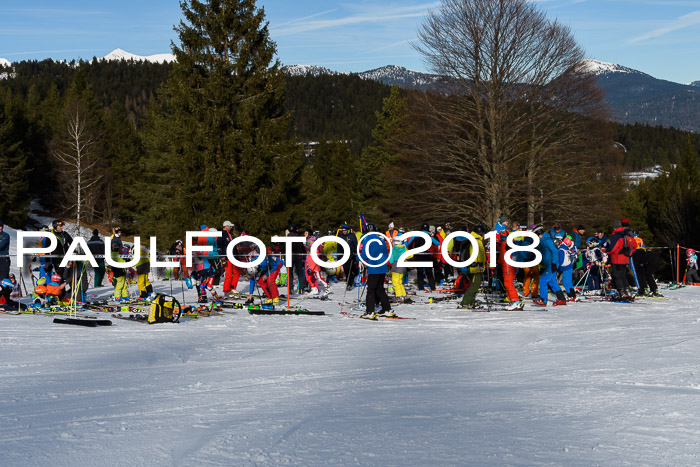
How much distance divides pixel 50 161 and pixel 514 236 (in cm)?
5613

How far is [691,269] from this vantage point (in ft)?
69.2

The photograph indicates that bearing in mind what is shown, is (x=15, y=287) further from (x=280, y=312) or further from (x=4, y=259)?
(x=280, y=312)

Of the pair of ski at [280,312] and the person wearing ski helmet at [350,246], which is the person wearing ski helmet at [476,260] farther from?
the person wearing ski helmet at [350,246]

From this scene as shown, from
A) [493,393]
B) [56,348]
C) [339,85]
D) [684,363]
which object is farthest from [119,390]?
[339,85]

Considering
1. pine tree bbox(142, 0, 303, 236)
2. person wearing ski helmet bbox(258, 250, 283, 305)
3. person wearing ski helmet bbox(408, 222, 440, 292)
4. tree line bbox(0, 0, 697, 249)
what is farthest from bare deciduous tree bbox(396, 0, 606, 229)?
person wearing ski helmet bbox(258, 250, 283, 305)

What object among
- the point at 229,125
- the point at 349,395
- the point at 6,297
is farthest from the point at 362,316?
the point at 229,125

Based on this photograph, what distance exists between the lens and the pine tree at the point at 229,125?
28203 millimetres

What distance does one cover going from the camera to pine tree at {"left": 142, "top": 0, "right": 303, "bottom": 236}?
28.2 meters

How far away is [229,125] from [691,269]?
18.7 m

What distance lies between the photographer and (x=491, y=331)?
36.2 feet

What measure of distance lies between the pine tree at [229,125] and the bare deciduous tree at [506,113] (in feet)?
23.1

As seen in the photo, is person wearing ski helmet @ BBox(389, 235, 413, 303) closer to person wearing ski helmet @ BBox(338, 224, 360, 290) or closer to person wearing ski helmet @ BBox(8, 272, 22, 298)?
person wearing ski helmet @ BBox(338, 224, 360, 290)

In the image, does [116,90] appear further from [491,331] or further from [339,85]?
[491,331]

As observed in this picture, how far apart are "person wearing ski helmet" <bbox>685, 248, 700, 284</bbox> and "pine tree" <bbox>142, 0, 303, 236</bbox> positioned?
1580 cm
